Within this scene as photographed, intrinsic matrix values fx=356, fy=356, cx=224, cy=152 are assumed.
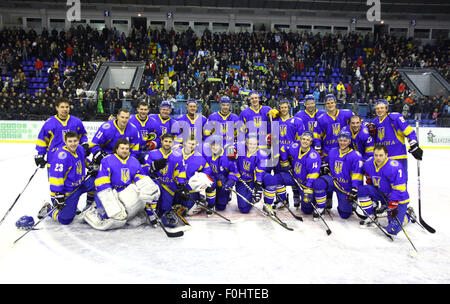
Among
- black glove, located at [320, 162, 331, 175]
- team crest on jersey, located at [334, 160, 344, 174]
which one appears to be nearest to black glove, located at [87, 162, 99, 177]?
black glove, located at [320, 162, 331, 175]

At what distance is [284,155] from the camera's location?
5.12m

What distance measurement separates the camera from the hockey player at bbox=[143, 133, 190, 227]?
452cm

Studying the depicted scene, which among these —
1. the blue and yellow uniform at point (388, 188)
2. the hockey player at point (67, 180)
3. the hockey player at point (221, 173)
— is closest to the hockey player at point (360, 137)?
the blue and yellow uniform at point (388, 188)

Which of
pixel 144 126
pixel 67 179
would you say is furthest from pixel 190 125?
pixel 67 179

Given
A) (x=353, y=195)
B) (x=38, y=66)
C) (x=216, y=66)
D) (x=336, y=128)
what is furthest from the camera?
(x=38, y=66)

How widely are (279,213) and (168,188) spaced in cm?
158

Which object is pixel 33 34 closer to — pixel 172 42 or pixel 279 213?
pixel 172 42

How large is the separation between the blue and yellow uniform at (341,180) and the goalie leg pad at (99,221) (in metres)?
2.46

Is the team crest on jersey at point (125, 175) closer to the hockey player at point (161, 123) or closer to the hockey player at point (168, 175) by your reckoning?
the hockey player at point (168, 175)

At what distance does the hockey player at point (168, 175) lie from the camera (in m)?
4.52

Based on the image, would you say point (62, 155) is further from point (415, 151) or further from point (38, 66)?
point (38, 66)

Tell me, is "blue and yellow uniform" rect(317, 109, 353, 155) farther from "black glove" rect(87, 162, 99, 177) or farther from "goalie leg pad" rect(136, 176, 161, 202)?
"black glove" rect(87, 162, 99, 177)

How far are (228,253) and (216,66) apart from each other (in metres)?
13.6

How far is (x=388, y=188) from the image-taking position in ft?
14.0
